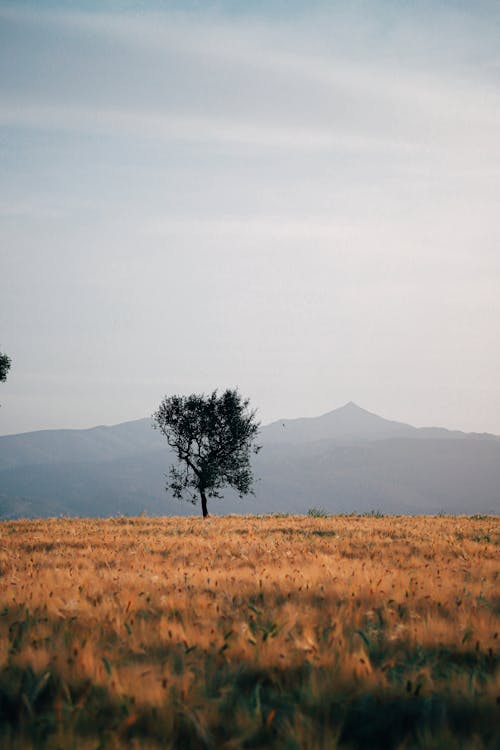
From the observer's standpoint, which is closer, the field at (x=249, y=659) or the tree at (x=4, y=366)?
the field at (x=249, y=659)

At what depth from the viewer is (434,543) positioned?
1519 centimetres

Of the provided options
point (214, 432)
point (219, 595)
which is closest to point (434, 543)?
point (219, 595)

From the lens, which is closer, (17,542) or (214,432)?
(17,542)

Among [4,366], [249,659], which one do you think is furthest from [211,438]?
[249,659]

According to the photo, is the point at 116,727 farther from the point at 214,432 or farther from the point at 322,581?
the point at 214,432

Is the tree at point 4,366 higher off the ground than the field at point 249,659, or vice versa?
the tree at point 4,366

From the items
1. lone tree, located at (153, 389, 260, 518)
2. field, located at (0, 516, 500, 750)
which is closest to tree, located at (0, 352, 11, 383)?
lone tree, located at (153, 389, 260, 518)

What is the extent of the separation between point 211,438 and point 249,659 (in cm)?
3682

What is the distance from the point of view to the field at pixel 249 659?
375 cm

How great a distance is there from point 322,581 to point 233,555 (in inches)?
169

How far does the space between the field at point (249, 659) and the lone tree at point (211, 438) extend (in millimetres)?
31399

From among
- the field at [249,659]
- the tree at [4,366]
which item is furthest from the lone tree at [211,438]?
the field at [249,659]

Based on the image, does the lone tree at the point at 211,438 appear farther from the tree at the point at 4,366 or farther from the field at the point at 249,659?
the field at the point at 249,659

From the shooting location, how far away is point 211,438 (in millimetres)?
41719
